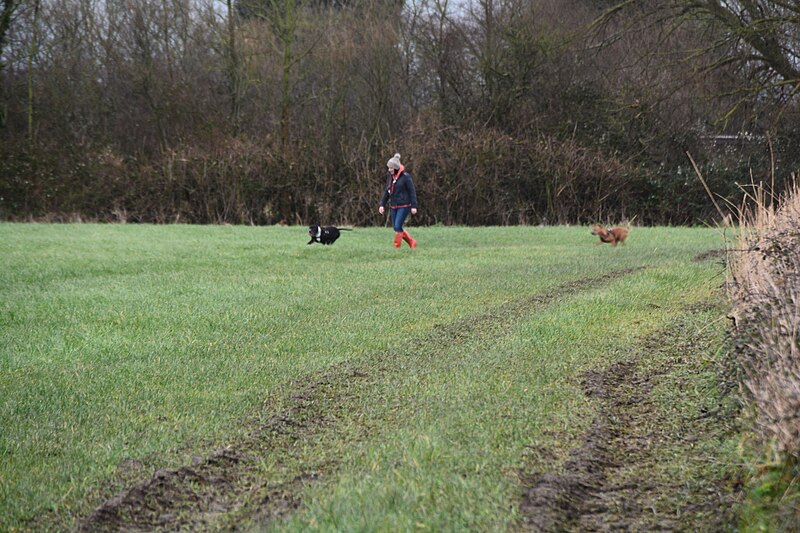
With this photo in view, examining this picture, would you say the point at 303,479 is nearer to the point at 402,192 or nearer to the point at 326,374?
the point at 326,374

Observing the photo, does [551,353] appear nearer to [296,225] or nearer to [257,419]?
[257,419]

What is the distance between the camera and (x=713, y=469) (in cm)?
446

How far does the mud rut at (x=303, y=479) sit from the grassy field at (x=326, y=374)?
3 centimetres

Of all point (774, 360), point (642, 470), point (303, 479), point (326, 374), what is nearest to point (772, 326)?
point (774, 360)

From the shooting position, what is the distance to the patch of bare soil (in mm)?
3891

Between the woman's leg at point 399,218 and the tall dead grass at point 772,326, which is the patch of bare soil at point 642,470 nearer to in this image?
the tall dead grass at point 772,326

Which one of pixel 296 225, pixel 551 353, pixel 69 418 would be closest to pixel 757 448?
pixel 551 353

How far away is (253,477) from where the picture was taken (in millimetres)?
4480

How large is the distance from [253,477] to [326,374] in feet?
7.00

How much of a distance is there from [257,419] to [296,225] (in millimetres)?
20285

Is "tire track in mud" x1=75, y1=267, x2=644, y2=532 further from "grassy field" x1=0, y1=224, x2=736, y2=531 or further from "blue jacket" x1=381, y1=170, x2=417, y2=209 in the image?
"blue jacket" x1=381, y1=170, x2=417, y2=209

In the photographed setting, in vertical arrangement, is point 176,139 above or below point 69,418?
above

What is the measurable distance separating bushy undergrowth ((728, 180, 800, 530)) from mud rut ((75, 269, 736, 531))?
1.16 feet

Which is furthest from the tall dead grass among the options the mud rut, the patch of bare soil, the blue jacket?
the blue jacket
